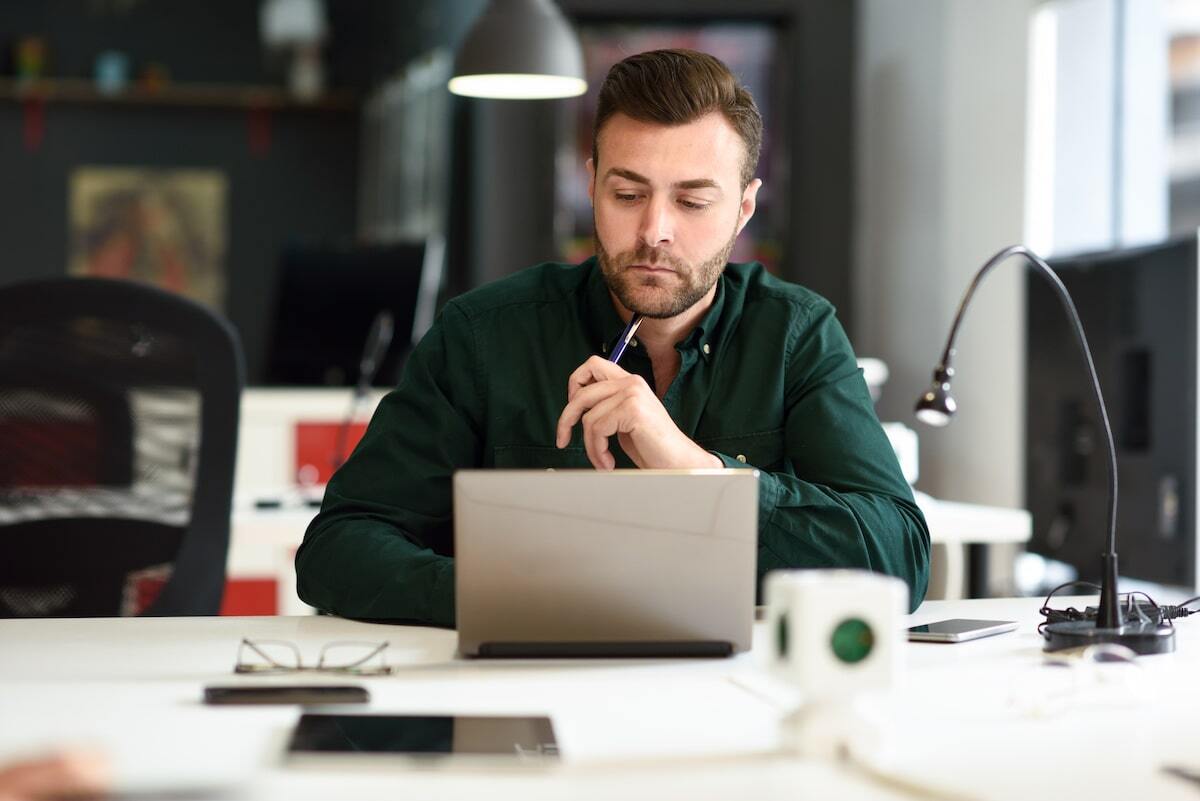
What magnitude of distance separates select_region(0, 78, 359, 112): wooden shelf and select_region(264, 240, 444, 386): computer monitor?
118 inches

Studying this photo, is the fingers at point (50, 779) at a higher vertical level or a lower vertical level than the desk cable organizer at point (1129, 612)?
lower

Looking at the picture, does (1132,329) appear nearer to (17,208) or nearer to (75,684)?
(75,684)

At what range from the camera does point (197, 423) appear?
2082 mm

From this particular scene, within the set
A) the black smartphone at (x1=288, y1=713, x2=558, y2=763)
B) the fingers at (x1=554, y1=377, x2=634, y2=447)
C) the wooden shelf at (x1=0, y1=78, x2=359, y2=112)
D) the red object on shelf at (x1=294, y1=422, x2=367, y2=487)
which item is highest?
the wooden shelf at (x1=0, y1=78, x2=359, y2=112)

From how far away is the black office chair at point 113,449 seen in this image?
6.65ft

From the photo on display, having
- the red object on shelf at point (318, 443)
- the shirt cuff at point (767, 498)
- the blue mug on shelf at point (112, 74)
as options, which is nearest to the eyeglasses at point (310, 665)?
the shirt cuff at point (767, 498)

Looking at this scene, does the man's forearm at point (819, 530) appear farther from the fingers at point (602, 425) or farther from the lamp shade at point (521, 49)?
the lamp shade at point (521, 49)

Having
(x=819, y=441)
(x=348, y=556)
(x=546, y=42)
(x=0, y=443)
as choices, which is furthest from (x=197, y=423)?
(x=546, y=42)

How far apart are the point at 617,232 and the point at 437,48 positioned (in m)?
4.45

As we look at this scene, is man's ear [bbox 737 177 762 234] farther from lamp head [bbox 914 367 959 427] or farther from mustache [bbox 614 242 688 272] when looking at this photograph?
lamp head [bbox 914 367 959 427]

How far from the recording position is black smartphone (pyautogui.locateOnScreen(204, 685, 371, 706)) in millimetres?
1140

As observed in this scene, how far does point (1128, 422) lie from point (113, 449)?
155 centimetres

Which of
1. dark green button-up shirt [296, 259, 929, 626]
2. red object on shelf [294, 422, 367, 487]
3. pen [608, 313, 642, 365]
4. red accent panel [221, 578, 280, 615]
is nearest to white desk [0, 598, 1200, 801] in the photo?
dark green button-up shirt [296, 259, 929, 626]

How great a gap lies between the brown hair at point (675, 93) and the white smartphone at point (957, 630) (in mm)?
634
